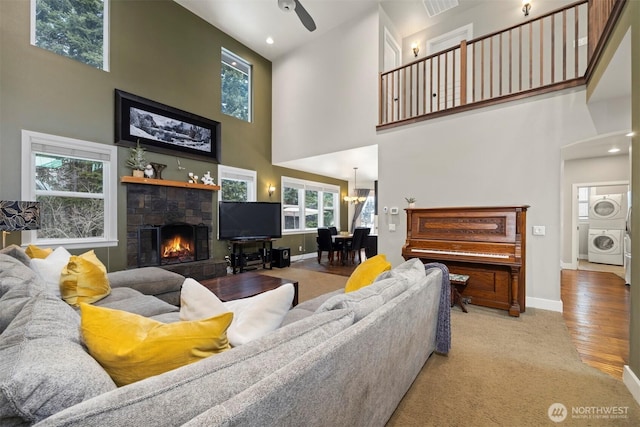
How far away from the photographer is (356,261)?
7125 millimetres

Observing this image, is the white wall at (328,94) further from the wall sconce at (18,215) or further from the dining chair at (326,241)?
the wall sconce at (18,215)

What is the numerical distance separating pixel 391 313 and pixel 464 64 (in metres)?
4.15

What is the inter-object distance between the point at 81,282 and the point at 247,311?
5.82 feet

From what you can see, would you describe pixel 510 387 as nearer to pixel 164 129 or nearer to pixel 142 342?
pixel 142 342

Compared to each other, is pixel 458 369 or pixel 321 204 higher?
pixel 321 204

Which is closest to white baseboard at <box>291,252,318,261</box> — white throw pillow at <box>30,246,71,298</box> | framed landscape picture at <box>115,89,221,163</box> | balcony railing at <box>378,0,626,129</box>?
framed landscape picture at <box>115,89,221,163</box>

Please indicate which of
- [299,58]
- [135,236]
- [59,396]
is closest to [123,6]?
[299,58]

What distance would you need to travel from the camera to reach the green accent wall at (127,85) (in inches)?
134

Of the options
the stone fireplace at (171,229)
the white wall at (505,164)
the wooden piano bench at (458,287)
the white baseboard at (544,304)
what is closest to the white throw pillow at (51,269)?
the stone fireplace at (171,229)

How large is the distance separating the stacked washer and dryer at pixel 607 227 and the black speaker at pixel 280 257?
7.17 meters

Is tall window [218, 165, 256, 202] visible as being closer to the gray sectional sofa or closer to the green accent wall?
the green accent wall

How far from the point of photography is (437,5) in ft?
16.9

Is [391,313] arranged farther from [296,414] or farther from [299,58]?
[299,58]

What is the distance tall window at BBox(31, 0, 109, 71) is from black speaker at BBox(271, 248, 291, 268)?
441cm
